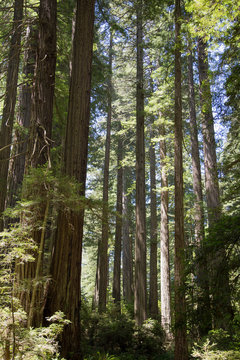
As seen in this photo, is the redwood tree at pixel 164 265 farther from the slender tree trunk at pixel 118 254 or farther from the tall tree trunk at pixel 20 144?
the tall tree trunk at pixel 20 144

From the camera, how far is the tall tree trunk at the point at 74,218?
506 centimetres

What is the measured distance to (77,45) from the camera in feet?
21.3

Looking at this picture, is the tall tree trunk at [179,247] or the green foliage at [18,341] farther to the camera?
the tall tree trunk at [179,247]

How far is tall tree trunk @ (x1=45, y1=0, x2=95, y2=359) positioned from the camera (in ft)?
16.6

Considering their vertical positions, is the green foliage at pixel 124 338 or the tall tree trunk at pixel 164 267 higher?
the tall tree trunk at pixel 164 267

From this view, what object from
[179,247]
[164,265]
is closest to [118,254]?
[164,265]

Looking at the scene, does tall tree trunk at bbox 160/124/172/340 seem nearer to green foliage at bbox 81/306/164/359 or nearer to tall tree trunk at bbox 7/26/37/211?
green foliage at bbox 81/306/164/359

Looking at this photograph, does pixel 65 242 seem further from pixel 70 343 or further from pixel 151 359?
pixel 151 359

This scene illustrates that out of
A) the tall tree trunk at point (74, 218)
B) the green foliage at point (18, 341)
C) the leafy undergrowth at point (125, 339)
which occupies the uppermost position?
the tall tree trunk at point (74, 218)

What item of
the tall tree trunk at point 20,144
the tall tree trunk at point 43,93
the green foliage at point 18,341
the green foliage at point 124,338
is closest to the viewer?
the green foliage at point 18,341

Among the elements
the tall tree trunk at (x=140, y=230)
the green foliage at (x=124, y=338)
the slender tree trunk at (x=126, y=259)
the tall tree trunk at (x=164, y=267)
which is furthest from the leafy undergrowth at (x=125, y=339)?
the slender tree trunk at (x=126, y=259)

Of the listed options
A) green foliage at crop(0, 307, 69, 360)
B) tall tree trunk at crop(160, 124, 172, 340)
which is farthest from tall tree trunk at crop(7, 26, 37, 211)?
tall tree trunk at crop(160, 124, 172, 340)

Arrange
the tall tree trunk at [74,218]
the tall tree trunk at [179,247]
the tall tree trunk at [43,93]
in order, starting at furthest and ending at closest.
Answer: the tall tree trunk at [43,93] → the tall tree trunk at [179,247] → the tall tree trunk at [74,218]

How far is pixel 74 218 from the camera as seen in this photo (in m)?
5.48
